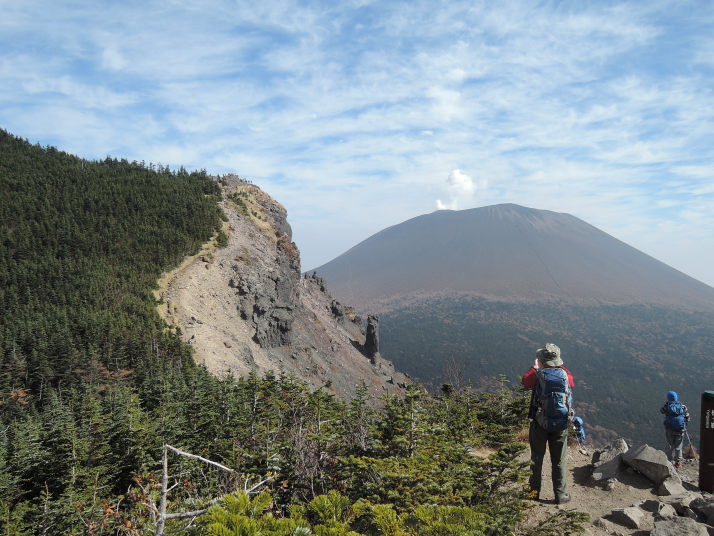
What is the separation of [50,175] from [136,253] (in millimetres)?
36426

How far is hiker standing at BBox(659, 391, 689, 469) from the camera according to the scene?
971cm

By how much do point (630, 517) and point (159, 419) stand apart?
1542 centimetres

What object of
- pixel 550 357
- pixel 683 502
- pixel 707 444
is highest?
pixel 550 357

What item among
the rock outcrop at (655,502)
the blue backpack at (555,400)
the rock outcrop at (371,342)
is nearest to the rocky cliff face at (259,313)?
the rock outcrop at (371,342)

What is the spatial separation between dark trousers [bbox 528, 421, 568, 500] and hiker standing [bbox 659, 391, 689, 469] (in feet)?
17.3

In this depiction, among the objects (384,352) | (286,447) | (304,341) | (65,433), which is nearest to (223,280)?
(304,341)

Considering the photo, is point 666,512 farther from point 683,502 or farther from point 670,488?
point 670,488

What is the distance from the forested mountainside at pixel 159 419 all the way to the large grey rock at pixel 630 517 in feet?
3.68

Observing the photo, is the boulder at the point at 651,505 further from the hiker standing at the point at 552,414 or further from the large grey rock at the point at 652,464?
the large grey rock at the point at 652,464

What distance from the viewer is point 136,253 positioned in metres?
49.5

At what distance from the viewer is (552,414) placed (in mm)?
6289

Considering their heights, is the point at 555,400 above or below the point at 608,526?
above

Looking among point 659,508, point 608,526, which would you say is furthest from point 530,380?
point 659,508

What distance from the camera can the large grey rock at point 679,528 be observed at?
4996 millimetres
